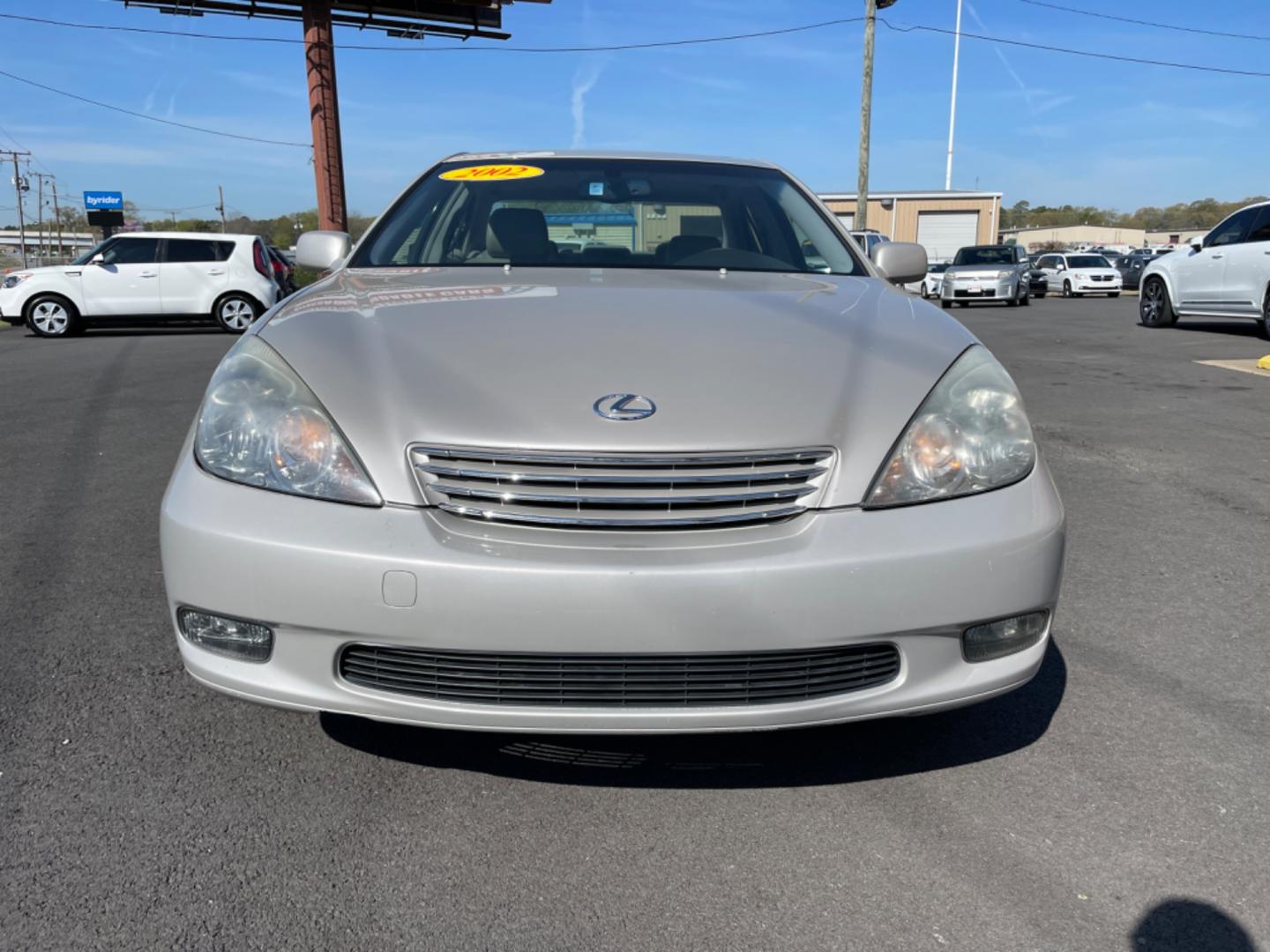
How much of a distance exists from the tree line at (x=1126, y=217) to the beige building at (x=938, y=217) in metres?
65.4

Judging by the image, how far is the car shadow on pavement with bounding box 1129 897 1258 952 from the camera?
5.68ft

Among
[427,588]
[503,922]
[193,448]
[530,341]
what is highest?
[530,341]

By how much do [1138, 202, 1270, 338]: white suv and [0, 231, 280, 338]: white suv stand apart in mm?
13226

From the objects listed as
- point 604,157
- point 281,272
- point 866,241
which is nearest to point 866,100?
point 866,241

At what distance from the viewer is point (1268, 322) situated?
38.6 feet

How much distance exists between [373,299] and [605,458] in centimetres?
101

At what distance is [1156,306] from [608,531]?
49.3ft

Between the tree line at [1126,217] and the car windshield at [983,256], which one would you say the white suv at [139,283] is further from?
the tree line at [1126,217]

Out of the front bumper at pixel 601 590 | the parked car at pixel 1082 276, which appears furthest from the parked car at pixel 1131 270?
the front bumper at pixel 601 590

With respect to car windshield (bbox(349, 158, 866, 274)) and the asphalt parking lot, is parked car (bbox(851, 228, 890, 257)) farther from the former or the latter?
the asphalt parking lot

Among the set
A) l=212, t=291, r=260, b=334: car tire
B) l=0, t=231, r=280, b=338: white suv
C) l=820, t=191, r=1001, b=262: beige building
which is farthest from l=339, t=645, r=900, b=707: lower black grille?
l=820, t=191, r=1001, b=262: beige building

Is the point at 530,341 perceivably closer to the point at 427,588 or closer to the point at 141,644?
the point at 427,588

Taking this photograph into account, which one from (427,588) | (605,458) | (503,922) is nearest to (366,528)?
(427,588)

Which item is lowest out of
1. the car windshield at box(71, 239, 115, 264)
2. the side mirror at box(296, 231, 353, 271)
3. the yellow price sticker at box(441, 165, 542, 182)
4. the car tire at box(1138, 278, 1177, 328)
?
the car tire at box(1138, 278, 1177, 328)
